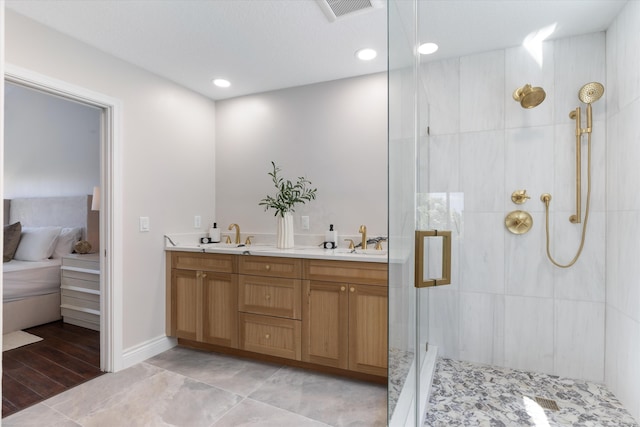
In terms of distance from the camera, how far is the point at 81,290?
3.24 m

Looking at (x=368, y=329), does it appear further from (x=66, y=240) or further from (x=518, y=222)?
(x=66, y=240)

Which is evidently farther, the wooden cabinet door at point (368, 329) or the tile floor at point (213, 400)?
the wooden cabinet door at point (368, 329)

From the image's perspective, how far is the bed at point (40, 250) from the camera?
10.3 ft

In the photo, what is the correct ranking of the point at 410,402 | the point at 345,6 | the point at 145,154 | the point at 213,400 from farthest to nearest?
the point at 145,154 → the point at 213,400 → the point at 345,6 → the point at 410,402

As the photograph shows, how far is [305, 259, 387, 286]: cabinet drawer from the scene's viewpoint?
2.16 m

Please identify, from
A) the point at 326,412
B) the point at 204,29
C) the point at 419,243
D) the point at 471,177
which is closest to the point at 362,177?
the point at 471,177

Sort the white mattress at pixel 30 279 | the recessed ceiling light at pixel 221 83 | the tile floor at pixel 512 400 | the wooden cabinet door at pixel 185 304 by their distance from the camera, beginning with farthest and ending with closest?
the white mattress at pixel 30 279, the recessed ceiling light at pixel 221 83, the wooden cabinet door at pixel 185 304, the tile floor at pixel 512 400

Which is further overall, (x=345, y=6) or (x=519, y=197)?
(x=519, y=197)

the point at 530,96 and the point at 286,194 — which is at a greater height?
the point at 530,96

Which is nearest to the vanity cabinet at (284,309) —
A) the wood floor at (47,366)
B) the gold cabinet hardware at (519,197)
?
the wood floor at (47,366)

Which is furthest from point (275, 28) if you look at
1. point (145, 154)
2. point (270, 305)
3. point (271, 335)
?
point (271, 335)

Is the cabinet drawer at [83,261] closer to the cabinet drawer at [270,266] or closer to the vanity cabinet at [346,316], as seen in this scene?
the cabinet drawer at [270,266]

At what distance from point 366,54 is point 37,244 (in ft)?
13.4

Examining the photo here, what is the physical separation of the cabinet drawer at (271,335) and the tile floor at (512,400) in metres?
0.95
